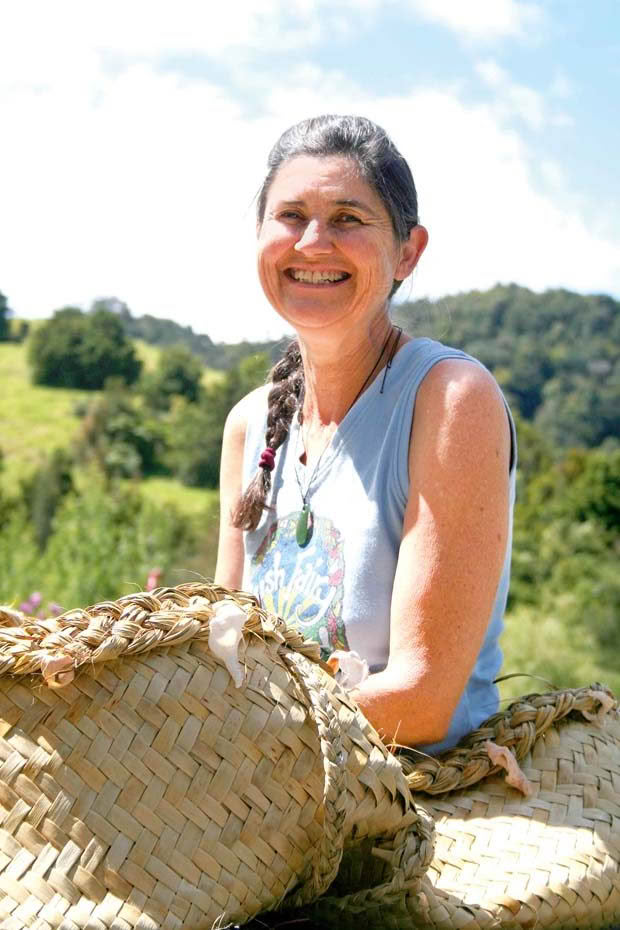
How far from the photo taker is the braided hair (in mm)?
2260

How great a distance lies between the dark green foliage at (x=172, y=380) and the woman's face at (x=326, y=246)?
4004cm

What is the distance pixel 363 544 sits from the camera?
2.12 meters

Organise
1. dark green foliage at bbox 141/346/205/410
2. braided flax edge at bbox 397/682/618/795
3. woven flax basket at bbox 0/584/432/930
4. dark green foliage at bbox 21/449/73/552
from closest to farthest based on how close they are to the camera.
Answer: woven flax basket at bbox 0/584/432/930 < braided flax edge at bbox 397/682/618/795 < dark green foliage at bbox 21/449/73/552 < dark green foliage at bbox 141/346/205/410

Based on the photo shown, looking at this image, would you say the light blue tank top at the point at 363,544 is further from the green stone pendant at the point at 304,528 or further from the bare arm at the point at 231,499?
the bare arm at the point at 231,499

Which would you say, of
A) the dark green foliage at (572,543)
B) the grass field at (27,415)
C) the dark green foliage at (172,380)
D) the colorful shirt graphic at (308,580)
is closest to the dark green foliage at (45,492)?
the grass field at (27,415)

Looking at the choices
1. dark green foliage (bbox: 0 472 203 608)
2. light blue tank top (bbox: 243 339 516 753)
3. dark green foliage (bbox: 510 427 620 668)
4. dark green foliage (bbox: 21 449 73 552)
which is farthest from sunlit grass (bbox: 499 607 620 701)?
light blue tank top (bbox: 243 339 516 753)

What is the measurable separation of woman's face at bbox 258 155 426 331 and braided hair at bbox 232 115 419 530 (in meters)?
0.02

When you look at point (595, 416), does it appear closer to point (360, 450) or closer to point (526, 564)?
point (526, 564)

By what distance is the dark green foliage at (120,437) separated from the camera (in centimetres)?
3638

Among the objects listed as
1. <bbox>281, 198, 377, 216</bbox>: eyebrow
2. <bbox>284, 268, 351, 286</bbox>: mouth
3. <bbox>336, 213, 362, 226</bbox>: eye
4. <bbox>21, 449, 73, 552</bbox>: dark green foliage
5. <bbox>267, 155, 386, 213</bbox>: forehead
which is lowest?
<bbox>21, 449, 73, 552</bbox>: dark green foliage

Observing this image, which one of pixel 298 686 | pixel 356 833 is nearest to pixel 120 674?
pixel 298 686

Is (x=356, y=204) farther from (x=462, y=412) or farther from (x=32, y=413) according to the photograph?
(x=32, y=413)

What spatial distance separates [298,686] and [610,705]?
80cm

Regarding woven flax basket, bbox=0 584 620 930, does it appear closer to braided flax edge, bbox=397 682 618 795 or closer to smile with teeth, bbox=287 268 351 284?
braided flax edge, bbox=397 682 618 795
